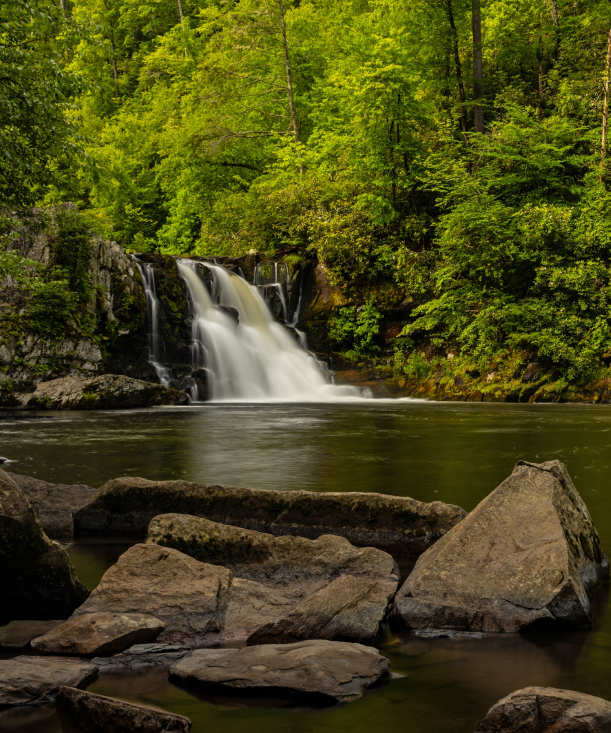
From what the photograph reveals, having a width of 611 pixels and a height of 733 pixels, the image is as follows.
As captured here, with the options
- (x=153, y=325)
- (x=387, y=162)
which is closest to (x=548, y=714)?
(x=153, y=325)

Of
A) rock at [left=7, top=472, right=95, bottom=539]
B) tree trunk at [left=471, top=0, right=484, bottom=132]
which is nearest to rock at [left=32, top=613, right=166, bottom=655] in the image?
rock at [left=7, top=472, right=95, bottom=539]

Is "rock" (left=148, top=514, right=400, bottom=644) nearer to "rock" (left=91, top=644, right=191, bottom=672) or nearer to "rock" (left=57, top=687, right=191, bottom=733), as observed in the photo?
"rock" (left=91, top=644, right=191, bottom=672)

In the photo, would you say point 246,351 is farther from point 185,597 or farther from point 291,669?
point 291,669

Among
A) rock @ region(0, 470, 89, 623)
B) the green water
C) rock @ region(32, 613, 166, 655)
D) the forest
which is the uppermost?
the forest

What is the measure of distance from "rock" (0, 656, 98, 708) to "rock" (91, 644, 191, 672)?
12cm

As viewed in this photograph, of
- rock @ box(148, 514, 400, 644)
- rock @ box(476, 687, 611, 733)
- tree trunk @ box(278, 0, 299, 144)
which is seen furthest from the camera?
tree trunk @ box(278, 0, 299, 144)

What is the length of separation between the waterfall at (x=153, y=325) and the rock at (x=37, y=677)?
21029 mm

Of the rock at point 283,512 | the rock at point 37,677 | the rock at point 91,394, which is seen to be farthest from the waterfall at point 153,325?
the rock at point 37,677

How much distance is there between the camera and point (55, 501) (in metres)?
6.43

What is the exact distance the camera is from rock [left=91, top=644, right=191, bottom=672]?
11.0 ft

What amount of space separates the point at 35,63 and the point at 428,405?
14.8m

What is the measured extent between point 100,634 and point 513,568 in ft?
7.89

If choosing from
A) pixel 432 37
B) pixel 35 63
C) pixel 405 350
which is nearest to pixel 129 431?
pixel 35 63

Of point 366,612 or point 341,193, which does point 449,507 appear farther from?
point 341,193
